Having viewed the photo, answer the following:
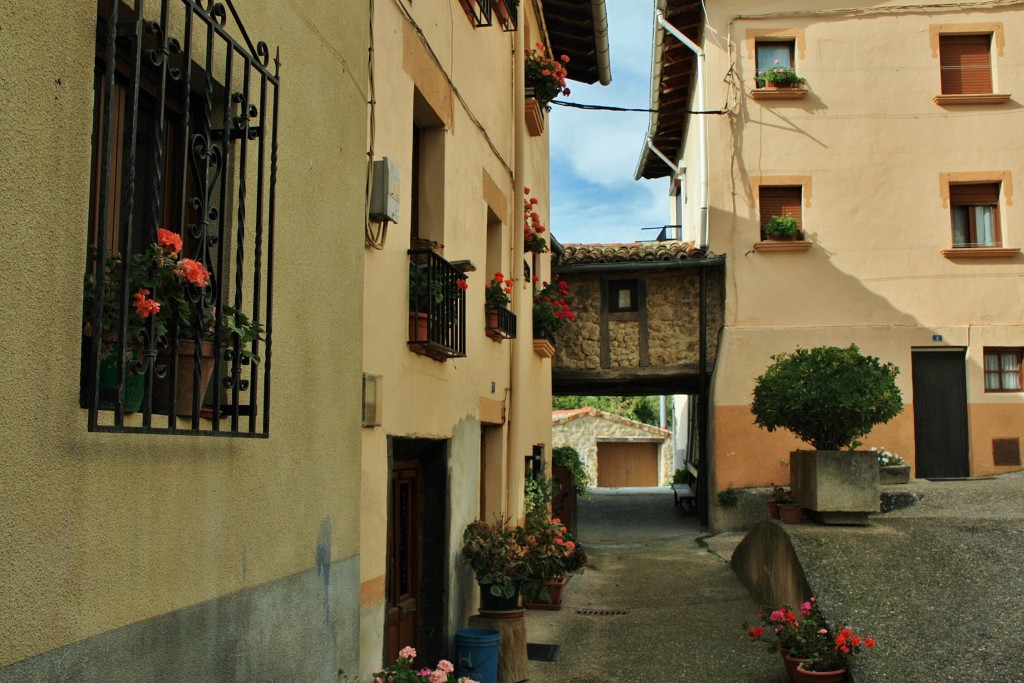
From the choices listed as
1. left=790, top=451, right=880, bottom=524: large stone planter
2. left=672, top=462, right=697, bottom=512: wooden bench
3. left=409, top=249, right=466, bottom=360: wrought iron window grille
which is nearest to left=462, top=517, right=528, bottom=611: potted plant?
left=409, top=249, right=466, bottom=360: wrought iron window grille

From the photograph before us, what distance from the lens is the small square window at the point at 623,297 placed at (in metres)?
16.3

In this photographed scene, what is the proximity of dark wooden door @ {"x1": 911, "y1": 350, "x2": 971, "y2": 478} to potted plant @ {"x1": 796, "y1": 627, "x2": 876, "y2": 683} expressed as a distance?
889 centimetres

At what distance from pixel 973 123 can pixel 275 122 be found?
1417cm

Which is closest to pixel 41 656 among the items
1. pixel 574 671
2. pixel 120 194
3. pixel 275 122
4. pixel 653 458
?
pixel 120 194

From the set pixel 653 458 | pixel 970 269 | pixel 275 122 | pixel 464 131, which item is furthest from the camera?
pixel 653 458

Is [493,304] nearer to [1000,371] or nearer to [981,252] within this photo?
[981,252]

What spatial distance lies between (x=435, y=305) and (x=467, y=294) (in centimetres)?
128

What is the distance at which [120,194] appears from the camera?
3.24 m

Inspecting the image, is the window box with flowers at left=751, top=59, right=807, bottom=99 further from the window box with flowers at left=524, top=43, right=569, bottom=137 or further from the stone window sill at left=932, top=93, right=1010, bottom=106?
the window box with flowers at left=524, top=43, right=569, bottom=137

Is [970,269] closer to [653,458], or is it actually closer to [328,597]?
[328,597]

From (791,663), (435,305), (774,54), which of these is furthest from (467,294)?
(774,54)

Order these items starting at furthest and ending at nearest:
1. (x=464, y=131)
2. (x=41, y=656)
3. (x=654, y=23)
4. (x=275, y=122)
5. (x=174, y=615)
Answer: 1. (x=654, y=23)
2. (x=464, y=131)
3. (x=275, y=122)
4. (x=174, y=615)
5. (x=41, y=656)

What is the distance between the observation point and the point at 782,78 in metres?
15.5

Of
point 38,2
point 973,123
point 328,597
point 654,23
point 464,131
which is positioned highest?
point 654,23
